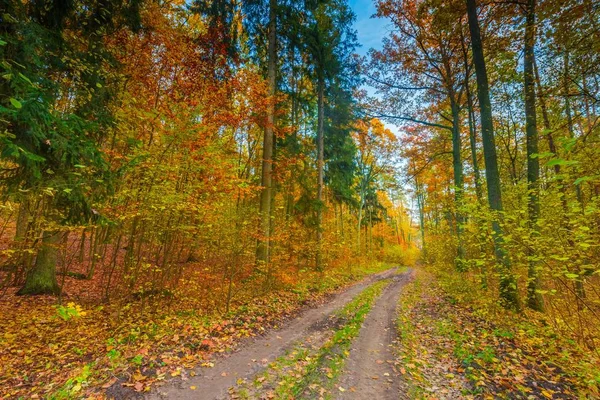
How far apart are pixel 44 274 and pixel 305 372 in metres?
7.93

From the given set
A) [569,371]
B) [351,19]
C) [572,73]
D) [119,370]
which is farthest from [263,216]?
[351,19]

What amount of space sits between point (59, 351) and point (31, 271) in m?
4.37

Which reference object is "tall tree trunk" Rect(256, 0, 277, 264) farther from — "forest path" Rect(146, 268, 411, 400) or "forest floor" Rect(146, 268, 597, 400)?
"forest floor" Rect(146, 268, 597, 400)

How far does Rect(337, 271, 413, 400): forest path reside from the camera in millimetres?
3809

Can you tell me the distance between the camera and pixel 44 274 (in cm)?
723

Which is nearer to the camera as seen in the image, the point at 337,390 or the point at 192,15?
the point at 337,390

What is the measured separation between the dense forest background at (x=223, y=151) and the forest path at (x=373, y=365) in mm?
2719

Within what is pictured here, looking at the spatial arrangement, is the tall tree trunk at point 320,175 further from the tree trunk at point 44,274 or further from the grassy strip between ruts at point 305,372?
the tree trunk at point 44,274

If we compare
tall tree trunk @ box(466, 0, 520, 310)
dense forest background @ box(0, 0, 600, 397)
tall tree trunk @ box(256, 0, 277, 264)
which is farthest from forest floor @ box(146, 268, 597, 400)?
tall tree trunk @ box(256, 0, 277, 264)

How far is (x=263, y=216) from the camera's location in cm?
893

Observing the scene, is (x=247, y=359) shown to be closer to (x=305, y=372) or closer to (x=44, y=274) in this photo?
(x=305, y=372)

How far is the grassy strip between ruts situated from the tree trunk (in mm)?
6929

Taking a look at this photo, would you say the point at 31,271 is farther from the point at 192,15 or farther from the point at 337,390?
the point at 192,15

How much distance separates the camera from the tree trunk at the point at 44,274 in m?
6.99
